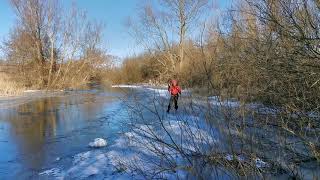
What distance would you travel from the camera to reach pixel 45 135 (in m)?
12.8

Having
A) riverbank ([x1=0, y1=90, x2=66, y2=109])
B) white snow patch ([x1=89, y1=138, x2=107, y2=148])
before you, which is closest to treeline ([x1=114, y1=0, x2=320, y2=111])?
white snow patch ([x1=89, y1=138, x2=107, y2=148])

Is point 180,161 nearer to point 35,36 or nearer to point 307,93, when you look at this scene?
point 307,93

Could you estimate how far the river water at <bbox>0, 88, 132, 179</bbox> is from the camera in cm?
897

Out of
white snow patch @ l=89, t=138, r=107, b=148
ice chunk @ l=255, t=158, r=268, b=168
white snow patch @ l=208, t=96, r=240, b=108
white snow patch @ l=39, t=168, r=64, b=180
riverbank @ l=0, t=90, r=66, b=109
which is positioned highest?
white snow patch @ l=208, t=96, r=240, b=108

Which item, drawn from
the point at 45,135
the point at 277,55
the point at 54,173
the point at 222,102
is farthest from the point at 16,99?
the point at 222,102

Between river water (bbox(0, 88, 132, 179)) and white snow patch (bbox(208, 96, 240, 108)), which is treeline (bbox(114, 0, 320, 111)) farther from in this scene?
river water (bbox(0, 88, 132, 179))

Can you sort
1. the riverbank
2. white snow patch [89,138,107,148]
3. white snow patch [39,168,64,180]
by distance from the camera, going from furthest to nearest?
the riverbank → white snow patch [89,138,107,148] → white snow patch [39,168,64,180]

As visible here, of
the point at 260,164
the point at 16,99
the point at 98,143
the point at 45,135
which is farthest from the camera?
the point at 16,99

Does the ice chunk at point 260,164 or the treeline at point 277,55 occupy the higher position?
the treeline at point 277,55

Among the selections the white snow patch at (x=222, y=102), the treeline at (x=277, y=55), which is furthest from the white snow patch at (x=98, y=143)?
the white snow patch at (x=222, y=102)

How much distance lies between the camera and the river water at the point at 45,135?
897 cm

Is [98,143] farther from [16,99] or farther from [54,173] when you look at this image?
[16,99]

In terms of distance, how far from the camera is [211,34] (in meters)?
5.32

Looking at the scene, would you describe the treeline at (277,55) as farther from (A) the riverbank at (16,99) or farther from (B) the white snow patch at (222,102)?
(A) the riverbank at (16,99)
